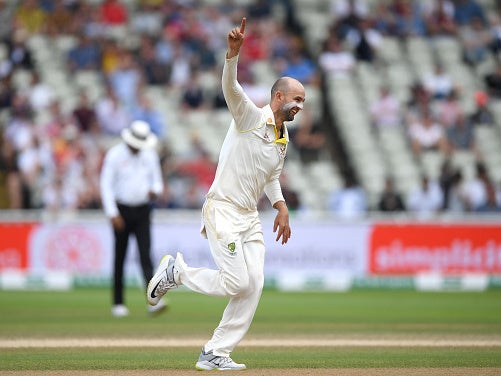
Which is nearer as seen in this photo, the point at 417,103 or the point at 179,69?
the point at 417,103

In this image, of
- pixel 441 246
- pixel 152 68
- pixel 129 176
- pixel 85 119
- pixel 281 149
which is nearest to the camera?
pixel 281 149

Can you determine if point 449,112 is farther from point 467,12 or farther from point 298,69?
point 467,12

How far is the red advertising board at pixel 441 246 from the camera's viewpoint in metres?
21.6

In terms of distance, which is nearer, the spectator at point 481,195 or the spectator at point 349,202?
the spectator at point 481,195

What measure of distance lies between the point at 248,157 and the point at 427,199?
47.0 ft

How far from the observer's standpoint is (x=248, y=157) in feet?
30.7

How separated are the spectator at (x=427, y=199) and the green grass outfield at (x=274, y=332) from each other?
338cm

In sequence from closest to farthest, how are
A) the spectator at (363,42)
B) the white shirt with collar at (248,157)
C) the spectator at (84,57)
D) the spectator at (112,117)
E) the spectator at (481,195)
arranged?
the white shirt with collar at (248,157) < the spectator at (481,195) < the spectator at (112,117) < the spectator at (84,57) < the spectator at (363,42)

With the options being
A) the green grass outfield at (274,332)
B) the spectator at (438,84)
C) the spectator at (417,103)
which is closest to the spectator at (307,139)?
the spectator at (417,103)

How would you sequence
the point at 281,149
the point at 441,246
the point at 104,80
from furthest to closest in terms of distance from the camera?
the point at 104,80
the point at 441,246
the point at 281,149

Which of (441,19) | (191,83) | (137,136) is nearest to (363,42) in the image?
(441,19)

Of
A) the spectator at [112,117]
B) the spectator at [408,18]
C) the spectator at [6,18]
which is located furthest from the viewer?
the spectator at [408,18]

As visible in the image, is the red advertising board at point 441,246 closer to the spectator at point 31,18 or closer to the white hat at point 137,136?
the white hat at point 137,136

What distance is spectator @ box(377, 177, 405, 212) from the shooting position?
22688mm
